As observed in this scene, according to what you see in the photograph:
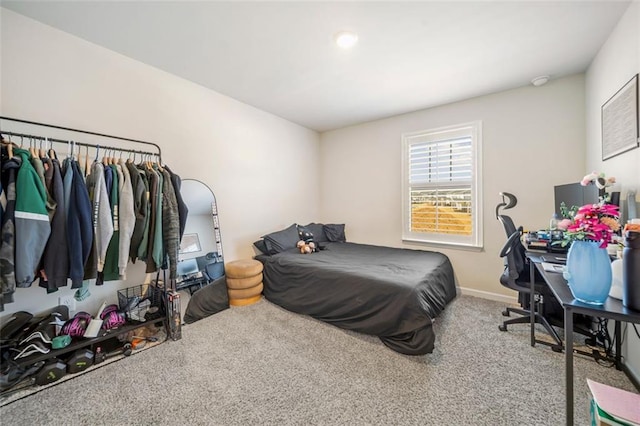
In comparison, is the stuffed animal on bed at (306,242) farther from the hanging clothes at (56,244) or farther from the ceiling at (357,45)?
the hanging clothes at (56,244)

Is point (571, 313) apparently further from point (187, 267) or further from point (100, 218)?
point (187, 267)

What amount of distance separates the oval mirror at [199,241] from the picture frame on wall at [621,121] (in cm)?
364

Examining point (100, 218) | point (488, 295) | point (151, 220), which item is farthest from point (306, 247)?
point (488, 295)

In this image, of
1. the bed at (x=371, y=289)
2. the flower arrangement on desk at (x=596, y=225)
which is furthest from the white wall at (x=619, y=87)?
the bed at (x=371, y=289)

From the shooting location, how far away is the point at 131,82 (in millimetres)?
2311

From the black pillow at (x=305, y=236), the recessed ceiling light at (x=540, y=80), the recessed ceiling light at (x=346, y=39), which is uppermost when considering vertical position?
the recessed ceiling light at (x=346, y=39)

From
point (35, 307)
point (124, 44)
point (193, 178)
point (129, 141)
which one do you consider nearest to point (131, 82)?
point (124, 44)

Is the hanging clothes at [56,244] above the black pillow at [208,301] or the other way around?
above

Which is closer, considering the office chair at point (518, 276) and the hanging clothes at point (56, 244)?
the hanging clothes at point (56, 244)

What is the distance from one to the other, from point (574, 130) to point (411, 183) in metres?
1.76

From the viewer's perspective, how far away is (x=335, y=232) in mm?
4133

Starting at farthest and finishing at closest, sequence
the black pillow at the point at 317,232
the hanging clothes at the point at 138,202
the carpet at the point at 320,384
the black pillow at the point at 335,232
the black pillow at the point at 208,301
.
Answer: the black pillow at the point at 335,232 < the black pillow at the point at 317,232 < the black pillow at the point at 208,301 < the hanging clothes at the point at 138,202 < the carpet at the point at 320,384

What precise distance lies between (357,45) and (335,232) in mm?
2694

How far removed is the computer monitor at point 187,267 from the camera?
2568mm
